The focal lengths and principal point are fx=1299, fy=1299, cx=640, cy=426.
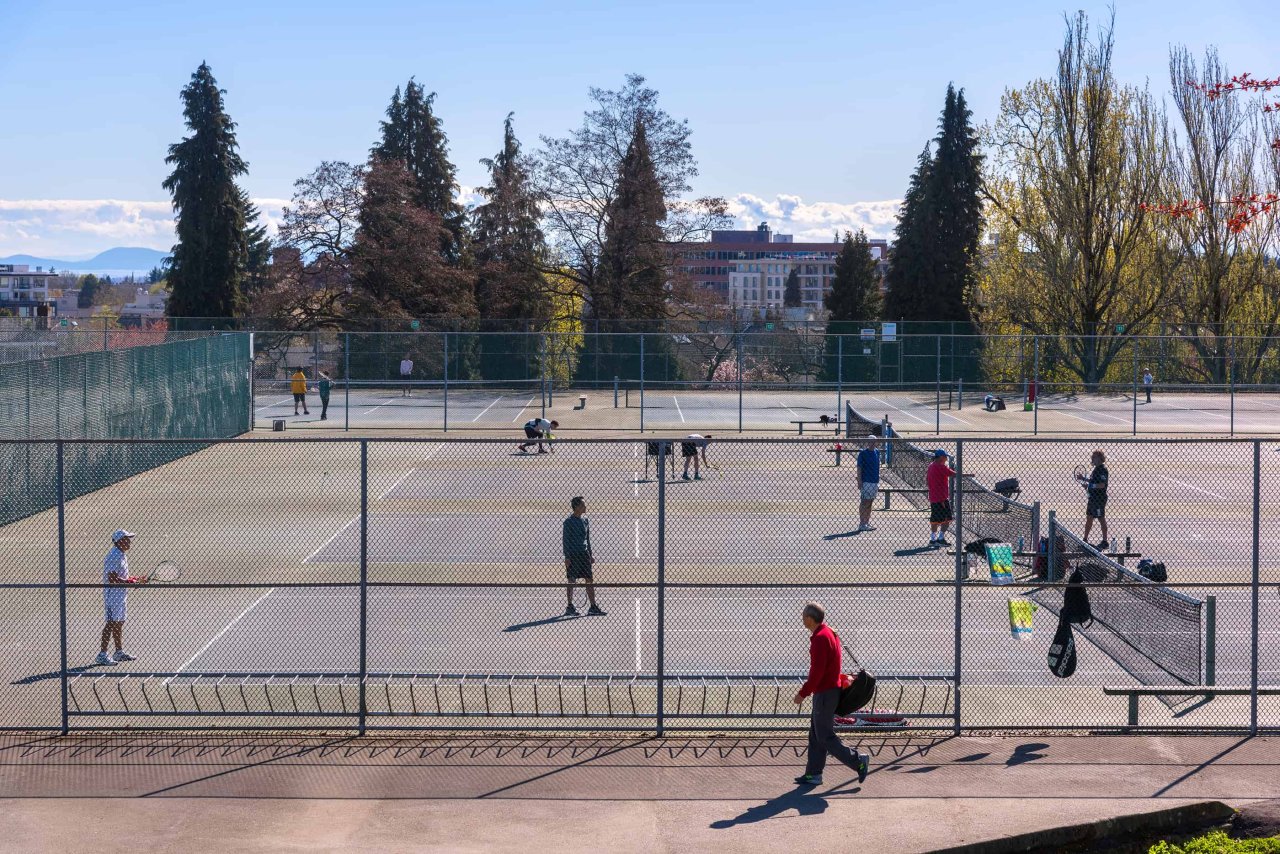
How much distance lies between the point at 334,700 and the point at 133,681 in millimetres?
2490

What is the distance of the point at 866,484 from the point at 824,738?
11.3 meters

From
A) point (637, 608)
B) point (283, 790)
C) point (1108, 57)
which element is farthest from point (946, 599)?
point (1108, 57)

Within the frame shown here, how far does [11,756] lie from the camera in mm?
10953

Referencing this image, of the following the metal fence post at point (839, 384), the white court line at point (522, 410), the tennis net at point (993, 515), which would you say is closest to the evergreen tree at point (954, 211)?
→ the metal fence post at point (839, 384)

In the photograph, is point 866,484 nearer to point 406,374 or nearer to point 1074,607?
point 1074,607

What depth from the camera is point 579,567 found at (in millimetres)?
14828

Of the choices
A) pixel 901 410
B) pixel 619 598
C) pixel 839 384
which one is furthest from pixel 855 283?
pixel 619 598

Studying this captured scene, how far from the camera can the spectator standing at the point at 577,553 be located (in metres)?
14.5

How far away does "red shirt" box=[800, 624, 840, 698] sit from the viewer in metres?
10.4

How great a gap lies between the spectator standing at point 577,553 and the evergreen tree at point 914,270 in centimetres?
5924

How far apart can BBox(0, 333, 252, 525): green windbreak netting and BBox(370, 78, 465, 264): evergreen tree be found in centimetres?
3328

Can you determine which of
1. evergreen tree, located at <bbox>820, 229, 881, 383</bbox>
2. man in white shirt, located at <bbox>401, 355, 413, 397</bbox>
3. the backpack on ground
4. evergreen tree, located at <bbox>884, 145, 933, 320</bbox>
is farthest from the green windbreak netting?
evergreen tree, located at <bbox>820, 229, 881, 383</bbox>

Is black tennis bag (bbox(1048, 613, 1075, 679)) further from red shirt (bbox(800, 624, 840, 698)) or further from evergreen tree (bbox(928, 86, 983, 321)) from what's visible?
evergreen tree (bbox(928, 86, 983, 321))

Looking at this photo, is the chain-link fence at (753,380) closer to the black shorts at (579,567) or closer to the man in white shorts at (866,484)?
the man in white shorts at (866,484)
